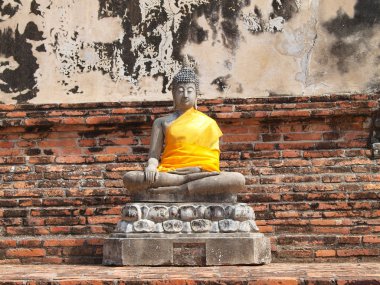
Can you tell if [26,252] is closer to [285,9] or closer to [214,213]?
[214,213]

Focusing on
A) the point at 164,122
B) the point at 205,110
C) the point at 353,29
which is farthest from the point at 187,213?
the point at 353,29

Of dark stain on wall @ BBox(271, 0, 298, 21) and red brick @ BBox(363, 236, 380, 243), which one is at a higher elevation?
dark stain on wall @ BBox(271, 0, 298, 21)

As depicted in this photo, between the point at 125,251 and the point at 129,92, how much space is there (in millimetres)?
2088

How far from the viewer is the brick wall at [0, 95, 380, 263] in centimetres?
604

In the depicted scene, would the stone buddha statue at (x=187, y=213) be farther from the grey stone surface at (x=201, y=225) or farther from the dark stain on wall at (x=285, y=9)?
the dark stain on wall at (x=285, y=9)

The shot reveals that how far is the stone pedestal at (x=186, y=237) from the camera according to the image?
17.0 feet

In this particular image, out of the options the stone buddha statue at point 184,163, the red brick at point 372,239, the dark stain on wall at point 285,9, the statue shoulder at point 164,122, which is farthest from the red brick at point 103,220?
the dark stain on wall at point 285,9

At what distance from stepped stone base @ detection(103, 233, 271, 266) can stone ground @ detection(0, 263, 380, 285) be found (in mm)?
167

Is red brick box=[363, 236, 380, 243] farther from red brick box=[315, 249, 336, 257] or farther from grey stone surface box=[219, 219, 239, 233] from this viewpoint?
grey stone surface box=[219, 219, 239, 233]

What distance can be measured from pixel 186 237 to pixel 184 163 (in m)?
0.61

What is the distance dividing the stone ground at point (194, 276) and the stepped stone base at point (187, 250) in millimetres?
167

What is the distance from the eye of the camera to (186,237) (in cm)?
521

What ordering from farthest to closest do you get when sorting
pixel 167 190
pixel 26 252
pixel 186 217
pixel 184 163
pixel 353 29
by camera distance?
pixel 353 29
pixel 26 252
pixel 184 163
pixel 167 190
pixel 186 217

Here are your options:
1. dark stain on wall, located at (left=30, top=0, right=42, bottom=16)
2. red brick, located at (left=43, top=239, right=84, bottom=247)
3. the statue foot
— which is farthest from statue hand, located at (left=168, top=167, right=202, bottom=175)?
dark stain on wall, located at (left=30, top=0, right=42, bottom=16)
